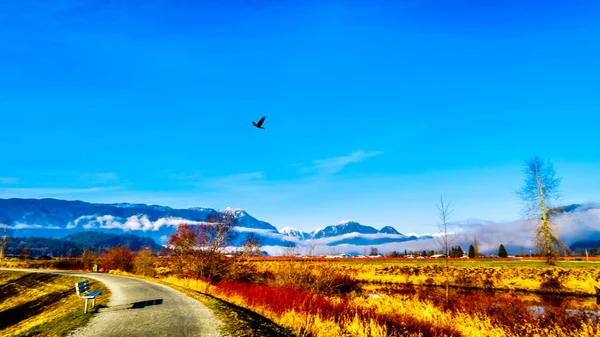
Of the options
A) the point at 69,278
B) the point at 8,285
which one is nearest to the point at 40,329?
the point at 69,278

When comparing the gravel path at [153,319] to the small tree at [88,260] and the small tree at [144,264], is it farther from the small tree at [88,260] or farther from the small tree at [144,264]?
the small tree at [88,260]

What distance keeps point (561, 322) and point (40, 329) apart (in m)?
23.9

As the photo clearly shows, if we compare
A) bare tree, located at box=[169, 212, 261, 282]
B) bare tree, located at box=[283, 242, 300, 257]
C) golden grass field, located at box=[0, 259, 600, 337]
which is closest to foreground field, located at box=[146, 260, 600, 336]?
golden grass field, located at box=[0, 259, 600, 337]

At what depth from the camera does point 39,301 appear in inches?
1220

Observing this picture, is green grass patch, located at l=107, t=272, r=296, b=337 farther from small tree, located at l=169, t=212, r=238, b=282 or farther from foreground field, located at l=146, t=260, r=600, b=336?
small tree, located at l=169, t=212, r=238, b=282

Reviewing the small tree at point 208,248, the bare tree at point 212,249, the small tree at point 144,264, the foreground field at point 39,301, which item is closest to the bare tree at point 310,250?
the bare tree at point 212,249

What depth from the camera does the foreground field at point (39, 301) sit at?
14470 millimetres

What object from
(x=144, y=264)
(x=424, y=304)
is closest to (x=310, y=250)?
(x=424, y=304)

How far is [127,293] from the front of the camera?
22266 mm

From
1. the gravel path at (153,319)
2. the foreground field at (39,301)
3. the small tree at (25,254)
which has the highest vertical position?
the gravel path at (153,319)

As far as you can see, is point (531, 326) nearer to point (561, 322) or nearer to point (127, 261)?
point (561, 322)

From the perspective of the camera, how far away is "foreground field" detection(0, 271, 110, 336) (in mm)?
14470

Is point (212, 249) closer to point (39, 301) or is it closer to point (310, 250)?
point (310, 250)

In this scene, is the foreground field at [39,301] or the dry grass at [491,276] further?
the dry grass at [491,276]
